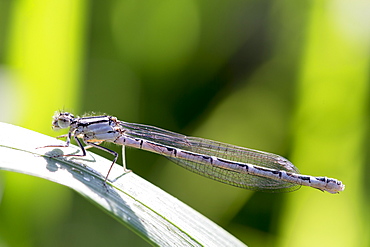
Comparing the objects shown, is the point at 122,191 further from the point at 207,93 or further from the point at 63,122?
the point at 207,93

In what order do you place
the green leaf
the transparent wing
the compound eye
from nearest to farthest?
the green leaf → the compound eye → the transparent wing

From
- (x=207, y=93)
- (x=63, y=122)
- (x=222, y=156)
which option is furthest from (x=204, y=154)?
(x=63, y=122)

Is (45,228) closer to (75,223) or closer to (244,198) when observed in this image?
(75,223)

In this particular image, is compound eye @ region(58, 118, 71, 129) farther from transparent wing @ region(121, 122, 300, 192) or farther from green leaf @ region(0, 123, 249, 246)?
green leaf @ region(0, 123, 249, 246)

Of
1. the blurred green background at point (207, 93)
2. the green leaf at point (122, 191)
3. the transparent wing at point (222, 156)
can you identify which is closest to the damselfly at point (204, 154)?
the transparent wing at point (222, 156)

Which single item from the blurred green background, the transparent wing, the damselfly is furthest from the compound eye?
the transparent wing

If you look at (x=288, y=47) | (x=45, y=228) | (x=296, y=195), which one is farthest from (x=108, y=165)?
(x=288, y=47)
